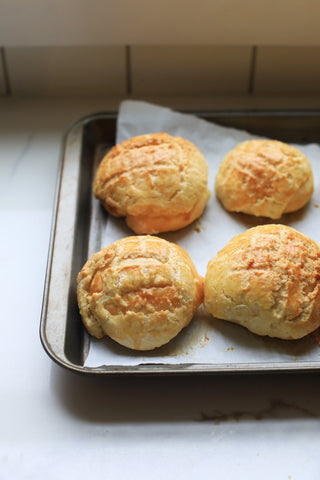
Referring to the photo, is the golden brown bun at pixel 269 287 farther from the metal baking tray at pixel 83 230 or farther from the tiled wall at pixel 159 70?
the tiled wall at pixel 159 70

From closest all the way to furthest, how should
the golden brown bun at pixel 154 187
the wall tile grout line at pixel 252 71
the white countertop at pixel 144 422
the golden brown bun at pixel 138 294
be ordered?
the white countertop at pixel 144 422 < the golden brown bun at pixel 138 294 < the golden brown bun at pixel 154 187 < the wall tile grout line at pixel 252 71

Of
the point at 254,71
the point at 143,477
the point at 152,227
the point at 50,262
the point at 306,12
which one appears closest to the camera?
the point at 143,477

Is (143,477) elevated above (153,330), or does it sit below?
below

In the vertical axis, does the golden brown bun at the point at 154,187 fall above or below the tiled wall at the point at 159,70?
below

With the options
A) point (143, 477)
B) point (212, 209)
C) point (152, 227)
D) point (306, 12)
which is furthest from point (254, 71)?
point (143, 477)

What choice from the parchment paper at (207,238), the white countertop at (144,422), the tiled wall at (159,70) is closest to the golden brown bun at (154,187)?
the parchment paper at (207,238)

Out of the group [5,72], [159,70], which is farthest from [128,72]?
[5,72]

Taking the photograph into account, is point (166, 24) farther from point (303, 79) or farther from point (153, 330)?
point (153, 330)
